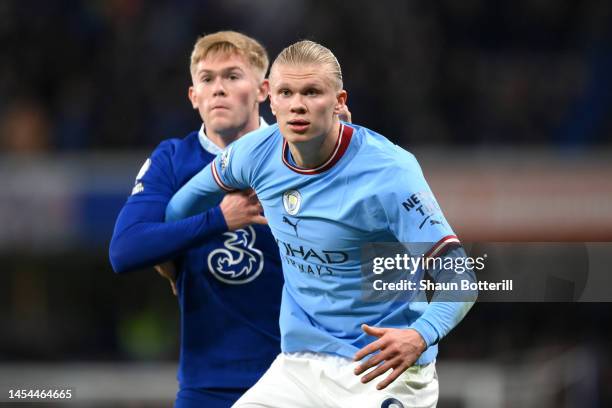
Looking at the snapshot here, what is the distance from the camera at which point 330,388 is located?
4.46 meters

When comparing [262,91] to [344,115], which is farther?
[262,91]

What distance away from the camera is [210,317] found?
5.35m

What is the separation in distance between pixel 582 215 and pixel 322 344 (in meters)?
6.26

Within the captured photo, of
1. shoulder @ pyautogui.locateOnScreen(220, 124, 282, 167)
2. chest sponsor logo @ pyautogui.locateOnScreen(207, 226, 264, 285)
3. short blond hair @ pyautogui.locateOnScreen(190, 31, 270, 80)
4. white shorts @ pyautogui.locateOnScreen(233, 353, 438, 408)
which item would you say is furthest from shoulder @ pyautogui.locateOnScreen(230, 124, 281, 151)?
white shorts @ pyautogui.locateOnScreen(233, 353, 438, 408)

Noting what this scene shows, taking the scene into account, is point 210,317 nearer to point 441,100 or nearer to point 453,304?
point 453,304

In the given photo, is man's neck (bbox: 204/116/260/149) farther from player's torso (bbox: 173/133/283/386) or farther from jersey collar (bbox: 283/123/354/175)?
jersey collar (bbox: 283/123/354/175)

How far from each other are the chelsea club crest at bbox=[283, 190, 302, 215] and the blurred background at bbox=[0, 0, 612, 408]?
5745mm

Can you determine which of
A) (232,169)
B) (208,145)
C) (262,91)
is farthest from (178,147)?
(232,169)

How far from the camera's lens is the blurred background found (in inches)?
410

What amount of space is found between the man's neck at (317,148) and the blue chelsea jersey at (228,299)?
0.87 metres

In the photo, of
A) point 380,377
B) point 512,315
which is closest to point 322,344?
point 380,377

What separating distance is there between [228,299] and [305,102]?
127 centimetres

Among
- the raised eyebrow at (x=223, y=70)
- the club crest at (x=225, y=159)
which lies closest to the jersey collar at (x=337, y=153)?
the club crest at (x=225, y=159)

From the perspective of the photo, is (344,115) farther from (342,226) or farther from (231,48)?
(231,48)
